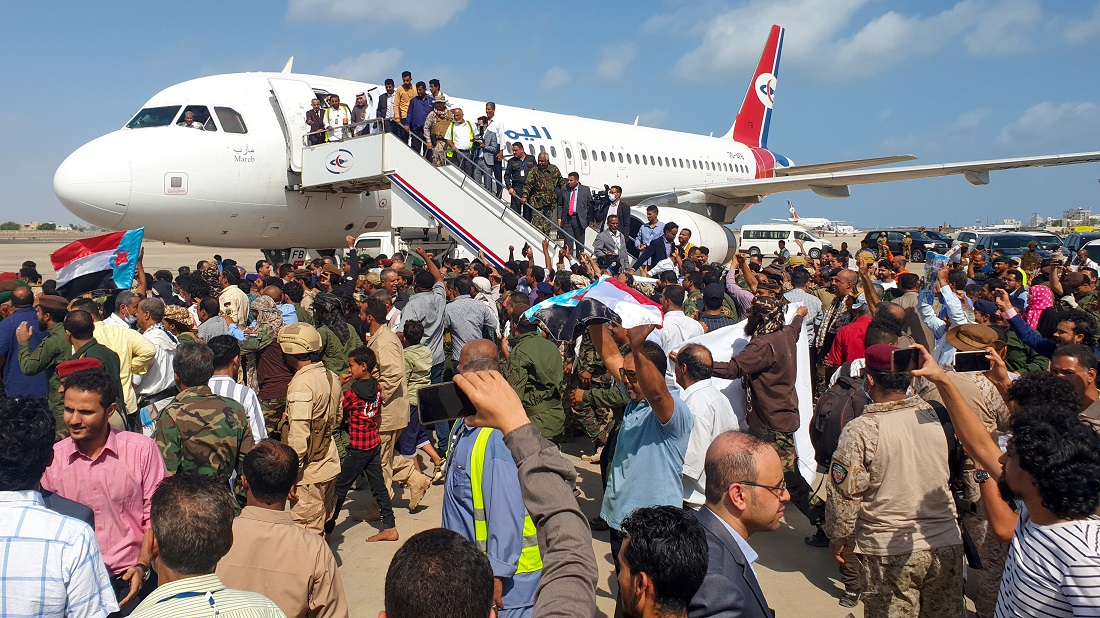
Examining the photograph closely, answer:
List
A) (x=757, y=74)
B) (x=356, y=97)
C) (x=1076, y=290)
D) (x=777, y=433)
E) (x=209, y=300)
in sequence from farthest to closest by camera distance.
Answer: (x=757, y=74) < (x=356, y=97) < (x=1076, y=290) < (x=209, y=300) < (x=777, y=433)

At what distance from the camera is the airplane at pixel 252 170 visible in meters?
11.8

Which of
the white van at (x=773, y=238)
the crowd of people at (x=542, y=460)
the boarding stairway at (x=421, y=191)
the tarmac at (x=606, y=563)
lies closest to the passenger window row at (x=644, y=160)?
the boarding stairway at (x=421, y=191)

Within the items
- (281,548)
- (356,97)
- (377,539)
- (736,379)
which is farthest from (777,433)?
(356,97)

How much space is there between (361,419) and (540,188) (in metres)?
9.05

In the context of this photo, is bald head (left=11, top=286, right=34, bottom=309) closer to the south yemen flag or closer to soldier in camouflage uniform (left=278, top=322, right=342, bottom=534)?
the south yemen flag

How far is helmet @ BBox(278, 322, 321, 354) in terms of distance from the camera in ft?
15.4

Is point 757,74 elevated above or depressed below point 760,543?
above

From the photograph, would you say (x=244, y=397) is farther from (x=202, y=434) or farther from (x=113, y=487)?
(x=113, y=487)

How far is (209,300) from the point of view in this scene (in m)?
7.42

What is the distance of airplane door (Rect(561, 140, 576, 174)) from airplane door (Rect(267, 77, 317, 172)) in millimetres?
6315

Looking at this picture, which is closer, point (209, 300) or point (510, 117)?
point (209, 300)

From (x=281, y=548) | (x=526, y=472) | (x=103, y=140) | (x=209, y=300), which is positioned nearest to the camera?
(x=526, y=472)

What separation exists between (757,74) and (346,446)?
2631 cm

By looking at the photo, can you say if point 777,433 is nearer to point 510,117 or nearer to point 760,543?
point 760,543
